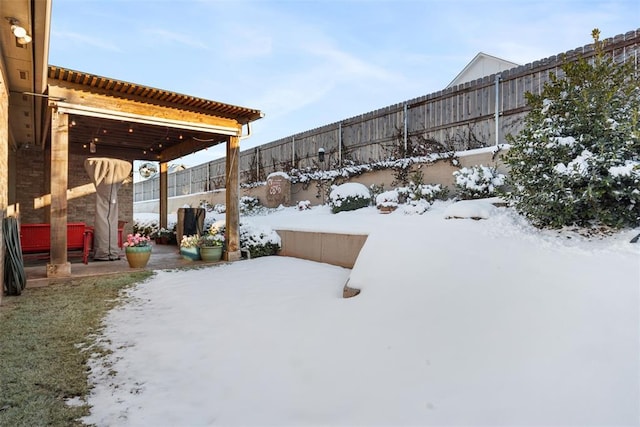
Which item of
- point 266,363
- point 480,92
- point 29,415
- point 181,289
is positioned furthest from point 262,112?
point 29,415

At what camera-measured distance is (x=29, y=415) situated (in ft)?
6.39

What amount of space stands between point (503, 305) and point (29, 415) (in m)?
3.19

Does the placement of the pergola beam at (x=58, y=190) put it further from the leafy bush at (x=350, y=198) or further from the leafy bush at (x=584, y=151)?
the leafy bush at (x=584, y=151)

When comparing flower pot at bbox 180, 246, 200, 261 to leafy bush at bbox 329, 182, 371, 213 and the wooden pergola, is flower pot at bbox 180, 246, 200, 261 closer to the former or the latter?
the wooden pergola

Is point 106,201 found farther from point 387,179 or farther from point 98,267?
point 387,179

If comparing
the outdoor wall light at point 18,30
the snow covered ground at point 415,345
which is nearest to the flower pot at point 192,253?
the snow covered ground at point 415,345

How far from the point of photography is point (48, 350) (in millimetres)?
2834

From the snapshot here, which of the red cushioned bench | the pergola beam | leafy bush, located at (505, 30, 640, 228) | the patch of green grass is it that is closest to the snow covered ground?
the patch of green grass

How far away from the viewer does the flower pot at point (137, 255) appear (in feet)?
20.1

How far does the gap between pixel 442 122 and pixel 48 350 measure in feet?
24.1

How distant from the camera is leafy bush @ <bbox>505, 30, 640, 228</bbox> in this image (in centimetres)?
351

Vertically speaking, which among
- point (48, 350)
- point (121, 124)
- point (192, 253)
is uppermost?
point (121, 124)

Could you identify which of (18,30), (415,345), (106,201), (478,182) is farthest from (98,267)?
(478,182)

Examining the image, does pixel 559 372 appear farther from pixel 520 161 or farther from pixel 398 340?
pixel 520 161
